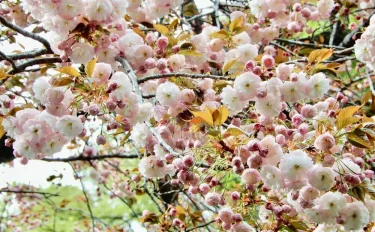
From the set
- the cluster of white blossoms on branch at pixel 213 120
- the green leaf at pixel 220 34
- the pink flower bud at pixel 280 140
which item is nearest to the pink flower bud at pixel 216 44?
the green leaf at pixel 220 34

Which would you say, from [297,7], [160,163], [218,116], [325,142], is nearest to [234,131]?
[218,116]

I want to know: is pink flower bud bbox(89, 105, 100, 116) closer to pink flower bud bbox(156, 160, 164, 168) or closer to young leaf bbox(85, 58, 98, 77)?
young leaf bbox(85, 58, 98, 77)

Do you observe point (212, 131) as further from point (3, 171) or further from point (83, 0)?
point (3, 171)

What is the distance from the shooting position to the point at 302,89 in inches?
55.1

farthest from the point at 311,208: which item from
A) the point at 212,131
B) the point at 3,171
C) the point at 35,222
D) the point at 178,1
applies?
the point at 35,222

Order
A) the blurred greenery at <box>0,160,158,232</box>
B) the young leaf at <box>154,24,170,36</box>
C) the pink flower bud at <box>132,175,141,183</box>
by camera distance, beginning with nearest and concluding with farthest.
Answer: the young leaf at <box>154,24,170,36</box> → the pink flower bud at <box>132,175,141,183</box> → the blurred greenery at <box>0,160,158,232</box>

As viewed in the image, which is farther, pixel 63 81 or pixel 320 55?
pixel 320 55

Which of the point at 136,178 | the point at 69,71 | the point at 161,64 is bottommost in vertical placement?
the point at 136,178

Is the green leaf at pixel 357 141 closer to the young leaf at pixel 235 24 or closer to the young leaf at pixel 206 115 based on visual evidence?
the young leaf at pixel 206 115

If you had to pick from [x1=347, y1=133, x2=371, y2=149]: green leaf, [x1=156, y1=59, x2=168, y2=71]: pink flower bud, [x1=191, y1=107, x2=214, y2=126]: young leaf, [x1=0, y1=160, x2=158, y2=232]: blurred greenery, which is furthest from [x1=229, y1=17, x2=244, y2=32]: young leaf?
[x1=0, y1=160, x2=158, y2=232]: blurred greenery

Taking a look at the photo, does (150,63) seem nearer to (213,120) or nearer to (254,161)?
(213,120)

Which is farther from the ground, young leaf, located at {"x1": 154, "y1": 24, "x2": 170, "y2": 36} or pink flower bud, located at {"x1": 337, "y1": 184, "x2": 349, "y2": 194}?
young leaf, located at {"x1": 154, "y1": 24, "x2": 170, "y2": 36}

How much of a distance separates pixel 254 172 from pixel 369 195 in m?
0.31

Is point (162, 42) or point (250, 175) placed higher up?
point (162, 42)
